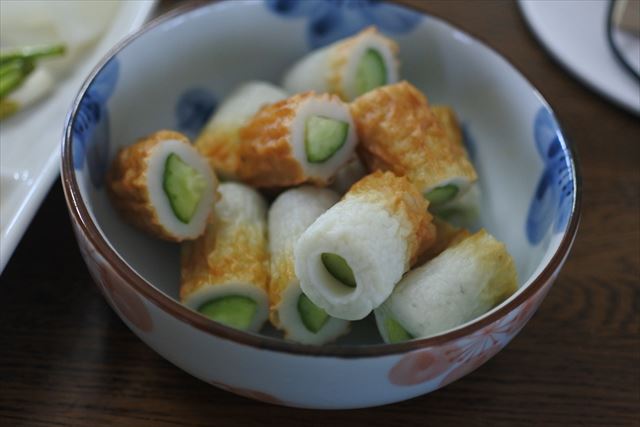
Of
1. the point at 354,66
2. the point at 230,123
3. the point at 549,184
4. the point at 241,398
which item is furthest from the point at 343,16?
the point at 241,398

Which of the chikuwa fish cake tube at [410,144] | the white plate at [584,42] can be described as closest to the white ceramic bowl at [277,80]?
the chikuwa fish cake tube at [410,144]

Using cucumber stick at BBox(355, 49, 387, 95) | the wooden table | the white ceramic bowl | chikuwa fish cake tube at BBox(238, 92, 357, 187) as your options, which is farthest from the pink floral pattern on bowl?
cucumber stick at BBox(355, 49, 387, 95)

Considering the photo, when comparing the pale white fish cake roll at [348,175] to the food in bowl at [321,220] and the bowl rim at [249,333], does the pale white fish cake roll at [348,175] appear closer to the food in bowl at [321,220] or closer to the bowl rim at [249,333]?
the food in bowl at [321,220]

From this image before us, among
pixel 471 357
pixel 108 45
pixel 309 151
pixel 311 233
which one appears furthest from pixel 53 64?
pixel 471 357

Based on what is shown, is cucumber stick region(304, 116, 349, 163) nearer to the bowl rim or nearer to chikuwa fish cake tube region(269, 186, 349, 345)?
chikuwa fish cake tube region(269, 186, 349, 345)

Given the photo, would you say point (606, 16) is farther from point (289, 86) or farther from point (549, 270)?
point (549, 270)

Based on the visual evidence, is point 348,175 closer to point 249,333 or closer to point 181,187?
point 181,187
